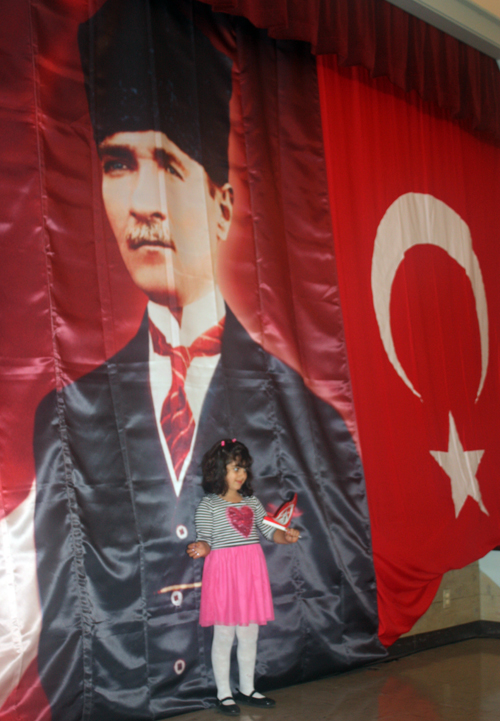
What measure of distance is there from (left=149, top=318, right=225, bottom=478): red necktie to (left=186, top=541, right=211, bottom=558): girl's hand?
0.92 ft

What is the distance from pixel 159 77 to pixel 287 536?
6.07ft

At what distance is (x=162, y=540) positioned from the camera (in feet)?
7.66

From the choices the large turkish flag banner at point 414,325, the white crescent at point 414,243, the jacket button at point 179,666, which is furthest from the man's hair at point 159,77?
the jacket button at point 179,666

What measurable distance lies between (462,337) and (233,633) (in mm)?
2020

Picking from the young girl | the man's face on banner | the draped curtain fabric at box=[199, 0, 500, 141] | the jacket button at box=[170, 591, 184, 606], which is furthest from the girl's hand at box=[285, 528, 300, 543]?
A: the draped curtain fabric at box=[199, 0, 500, 141]

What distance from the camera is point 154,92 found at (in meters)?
2.52

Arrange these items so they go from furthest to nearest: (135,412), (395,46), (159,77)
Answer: (395,46), (159,77), (135,412)

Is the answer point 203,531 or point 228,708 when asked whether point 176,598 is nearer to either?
point 203,531

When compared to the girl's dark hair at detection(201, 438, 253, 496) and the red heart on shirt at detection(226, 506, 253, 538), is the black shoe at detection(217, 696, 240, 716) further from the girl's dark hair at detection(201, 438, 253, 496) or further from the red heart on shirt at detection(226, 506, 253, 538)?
the girl's dark hair at detection(201, 438, 253, 496)

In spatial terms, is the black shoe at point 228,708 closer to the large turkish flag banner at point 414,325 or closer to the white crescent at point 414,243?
the large turkish flag banner at point 414,325

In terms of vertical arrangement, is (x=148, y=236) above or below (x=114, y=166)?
below

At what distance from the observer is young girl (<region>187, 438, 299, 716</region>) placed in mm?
2275

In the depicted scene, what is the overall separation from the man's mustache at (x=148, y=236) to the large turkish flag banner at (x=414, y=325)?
89 cm

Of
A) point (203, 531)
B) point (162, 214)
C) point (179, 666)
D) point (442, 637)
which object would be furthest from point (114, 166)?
point (442, 637)
